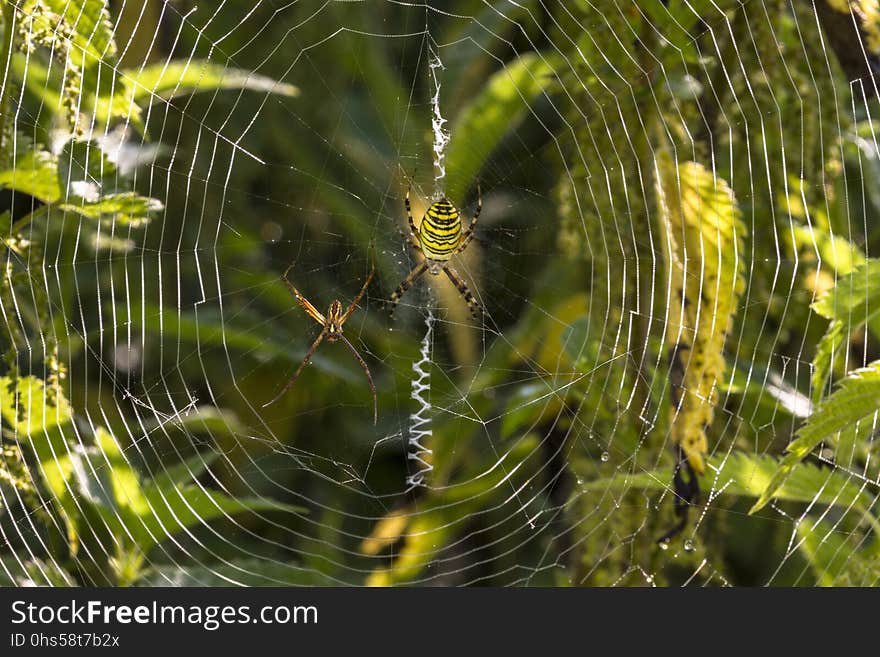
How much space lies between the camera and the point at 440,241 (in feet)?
10.1

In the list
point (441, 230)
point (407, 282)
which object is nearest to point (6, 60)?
point (441, 230)

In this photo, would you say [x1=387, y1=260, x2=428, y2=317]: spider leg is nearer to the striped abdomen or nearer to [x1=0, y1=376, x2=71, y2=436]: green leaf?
the striped abdomen

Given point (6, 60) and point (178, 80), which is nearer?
point (6, 60)

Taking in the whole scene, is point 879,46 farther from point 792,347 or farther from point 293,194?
point 293,194

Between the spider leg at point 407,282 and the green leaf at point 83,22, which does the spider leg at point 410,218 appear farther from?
the green leaf at point 83,22

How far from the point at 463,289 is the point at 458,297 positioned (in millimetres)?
89

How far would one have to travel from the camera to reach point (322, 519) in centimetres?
352

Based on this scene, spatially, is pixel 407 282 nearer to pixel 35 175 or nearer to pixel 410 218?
pixel 410 218

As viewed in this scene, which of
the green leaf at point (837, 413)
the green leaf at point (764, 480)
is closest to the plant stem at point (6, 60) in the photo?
the green leaf at point (764, 480)

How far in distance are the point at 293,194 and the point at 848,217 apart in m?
2.10

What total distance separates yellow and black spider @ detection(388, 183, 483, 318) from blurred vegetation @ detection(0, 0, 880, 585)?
2.1 inches

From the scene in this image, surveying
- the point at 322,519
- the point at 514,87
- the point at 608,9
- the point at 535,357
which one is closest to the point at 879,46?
the point at 608,9

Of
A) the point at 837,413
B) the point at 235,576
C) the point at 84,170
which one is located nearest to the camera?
the point at 837,413

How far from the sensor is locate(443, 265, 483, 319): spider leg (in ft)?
10.8
